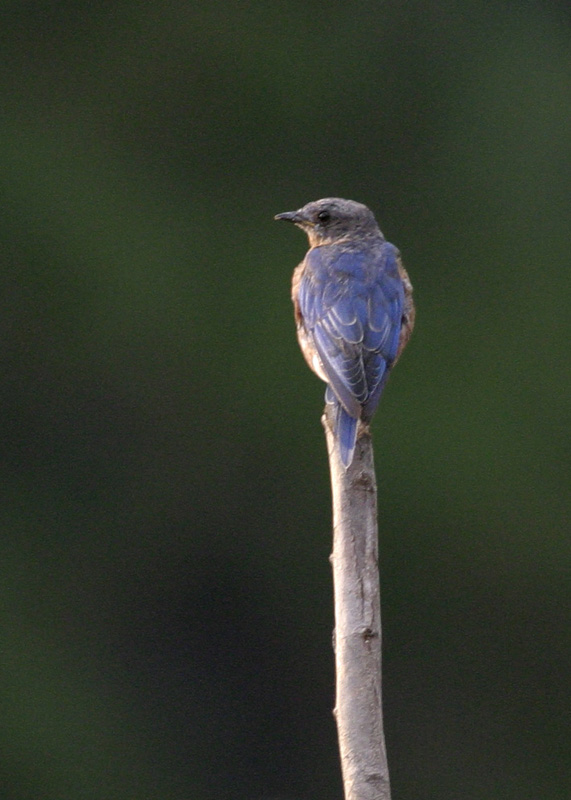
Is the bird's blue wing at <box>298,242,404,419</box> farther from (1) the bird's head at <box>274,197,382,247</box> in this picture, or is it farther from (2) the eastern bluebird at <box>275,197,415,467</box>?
(1) the bird's head at <box>274,197,382,247</box>

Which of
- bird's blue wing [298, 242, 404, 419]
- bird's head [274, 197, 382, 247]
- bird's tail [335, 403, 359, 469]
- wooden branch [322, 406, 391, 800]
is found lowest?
wooden branch [322, 406, 391, 800]

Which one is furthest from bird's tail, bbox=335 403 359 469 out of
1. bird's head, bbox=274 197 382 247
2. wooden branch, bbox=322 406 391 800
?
bird's head, bbox=274 197 382 247

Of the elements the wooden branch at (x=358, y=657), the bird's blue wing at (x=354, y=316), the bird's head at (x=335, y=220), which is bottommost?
the wooden branch at (x=358, y=657)

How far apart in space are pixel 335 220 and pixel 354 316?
1171 mm

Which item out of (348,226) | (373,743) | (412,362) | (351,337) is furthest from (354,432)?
(412,362)

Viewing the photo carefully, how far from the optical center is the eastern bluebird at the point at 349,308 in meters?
4.17

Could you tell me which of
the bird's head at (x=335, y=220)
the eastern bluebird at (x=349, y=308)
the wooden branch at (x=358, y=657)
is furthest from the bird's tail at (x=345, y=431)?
the bird's head at (x=335, y=220)

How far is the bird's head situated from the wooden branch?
256cm

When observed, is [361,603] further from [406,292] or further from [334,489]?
[406,292]

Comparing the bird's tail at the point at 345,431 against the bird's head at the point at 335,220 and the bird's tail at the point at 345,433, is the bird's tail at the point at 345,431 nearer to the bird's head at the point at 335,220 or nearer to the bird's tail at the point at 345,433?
the bird's tail at the point at 345,433

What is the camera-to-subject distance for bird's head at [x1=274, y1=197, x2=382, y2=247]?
5.64 meters

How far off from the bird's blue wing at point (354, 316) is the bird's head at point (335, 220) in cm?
28

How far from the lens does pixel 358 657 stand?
2.95 meters

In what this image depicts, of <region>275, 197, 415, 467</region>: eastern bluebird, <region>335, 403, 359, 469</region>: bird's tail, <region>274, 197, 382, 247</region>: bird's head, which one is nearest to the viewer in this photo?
<region>335, 403, 359, 469</region>: bird's tail
